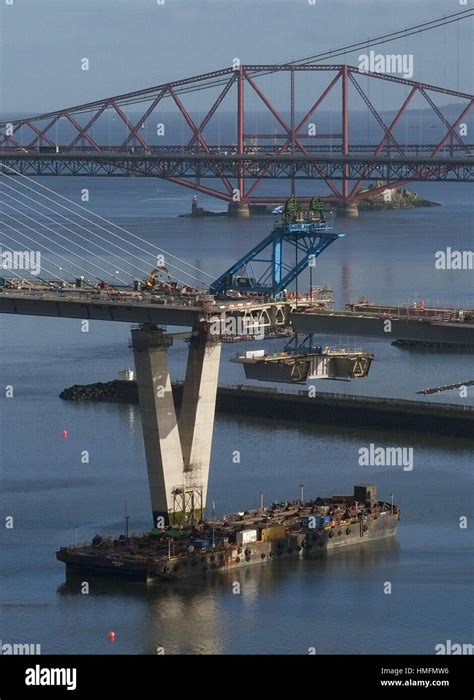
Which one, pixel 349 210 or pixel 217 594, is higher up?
pixel 349 210

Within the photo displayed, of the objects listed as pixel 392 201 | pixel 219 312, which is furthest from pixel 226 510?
pixel 392 201

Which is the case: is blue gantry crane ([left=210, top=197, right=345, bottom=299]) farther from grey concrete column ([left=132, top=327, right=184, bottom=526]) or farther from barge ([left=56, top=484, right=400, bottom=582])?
barge ([left=56, top=484, right=400, bottom=582])

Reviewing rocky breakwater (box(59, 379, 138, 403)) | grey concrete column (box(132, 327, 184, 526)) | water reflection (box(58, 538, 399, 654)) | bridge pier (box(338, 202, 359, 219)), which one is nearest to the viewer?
water reflection (box(58, 538, 399, 654))

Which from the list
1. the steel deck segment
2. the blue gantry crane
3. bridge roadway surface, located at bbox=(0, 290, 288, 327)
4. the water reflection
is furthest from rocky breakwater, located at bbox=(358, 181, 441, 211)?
the water reflection

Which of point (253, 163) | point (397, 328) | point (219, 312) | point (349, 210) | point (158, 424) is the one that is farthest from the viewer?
point (349, 210)

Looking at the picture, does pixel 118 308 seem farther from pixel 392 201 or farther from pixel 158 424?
pixel 392 201
